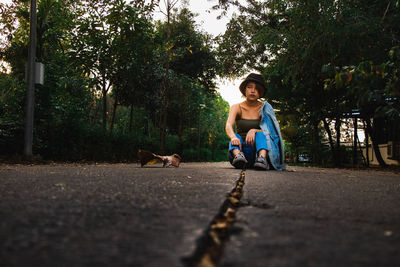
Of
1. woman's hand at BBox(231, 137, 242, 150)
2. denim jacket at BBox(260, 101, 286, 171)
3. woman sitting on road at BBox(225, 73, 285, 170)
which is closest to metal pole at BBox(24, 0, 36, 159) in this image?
woman sitting on road at BBox(225, 73, 285, 170)

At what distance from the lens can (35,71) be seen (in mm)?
7449

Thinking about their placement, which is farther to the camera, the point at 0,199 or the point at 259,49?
the point at 259,49

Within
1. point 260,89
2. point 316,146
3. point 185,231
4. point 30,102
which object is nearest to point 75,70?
point 30,102

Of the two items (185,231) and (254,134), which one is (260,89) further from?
(185,231)

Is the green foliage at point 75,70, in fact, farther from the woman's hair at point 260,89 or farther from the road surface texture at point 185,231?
the road surface texture at point 185,231

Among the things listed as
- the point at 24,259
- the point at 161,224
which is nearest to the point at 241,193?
the point at 161,224

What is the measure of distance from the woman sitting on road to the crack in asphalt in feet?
10.8

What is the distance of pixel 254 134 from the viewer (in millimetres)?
4785

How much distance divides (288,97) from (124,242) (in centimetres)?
1236

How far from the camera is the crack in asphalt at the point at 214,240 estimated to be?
703mm

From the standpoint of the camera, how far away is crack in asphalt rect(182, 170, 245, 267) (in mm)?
703

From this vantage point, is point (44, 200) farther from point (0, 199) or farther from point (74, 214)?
point (74, 214)

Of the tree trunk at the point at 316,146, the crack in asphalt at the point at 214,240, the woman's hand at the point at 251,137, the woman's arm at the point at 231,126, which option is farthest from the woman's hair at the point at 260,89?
the tree trunk at the point at 316,146

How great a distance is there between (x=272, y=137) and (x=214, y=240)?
4.14 m
